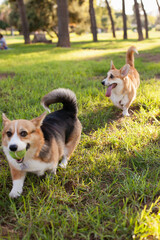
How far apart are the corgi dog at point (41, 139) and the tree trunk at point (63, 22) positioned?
12430mm

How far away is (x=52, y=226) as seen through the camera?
1.68 m

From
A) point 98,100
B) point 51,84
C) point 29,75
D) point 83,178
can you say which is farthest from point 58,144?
point 29,75

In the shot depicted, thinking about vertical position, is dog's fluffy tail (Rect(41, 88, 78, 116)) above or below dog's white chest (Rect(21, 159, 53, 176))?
above

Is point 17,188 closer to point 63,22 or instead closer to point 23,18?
point 63,22

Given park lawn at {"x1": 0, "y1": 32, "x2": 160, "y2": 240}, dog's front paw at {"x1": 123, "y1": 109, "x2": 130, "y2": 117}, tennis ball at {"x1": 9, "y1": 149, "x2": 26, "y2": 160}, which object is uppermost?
tennis ball at {"x1": 9, "y1": 149, "x2": 26, "y2": 160}

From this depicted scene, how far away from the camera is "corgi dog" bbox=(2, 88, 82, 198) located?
75.7 inches

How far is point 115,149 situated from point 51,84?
3076 mm

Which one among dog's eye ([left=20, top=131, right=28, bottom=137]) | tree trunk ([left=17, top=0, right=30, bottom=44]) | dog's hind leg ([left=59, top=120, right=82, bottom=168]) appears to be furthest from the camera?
tree trunk ([left=17, top=0, right=30, bottom=44])

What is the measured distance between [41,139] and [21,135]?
0.22 meters

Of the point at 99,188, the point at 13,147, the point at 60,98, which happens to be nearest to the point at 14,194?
the point at 13,147

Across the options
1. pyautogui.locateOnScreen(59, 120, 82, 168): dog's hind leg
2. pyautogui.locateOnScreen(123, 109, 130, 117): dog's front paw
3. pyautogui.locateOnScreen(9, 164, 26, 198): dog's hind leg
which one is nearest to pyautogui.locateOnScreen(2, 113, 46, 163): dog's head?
pyautogui.locateOnScreen(9, 164, 26, 198): dog's hind leg

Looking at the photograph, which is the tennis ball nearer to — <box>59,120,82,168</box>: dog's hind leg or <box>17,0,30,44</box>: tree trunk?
<box>59,120,82,168</box>: dog's hind leg

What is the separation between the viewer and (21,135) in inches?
75.4

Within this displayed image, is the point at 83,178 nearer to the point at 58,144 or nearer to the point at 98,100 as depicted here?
the point at 58,144
